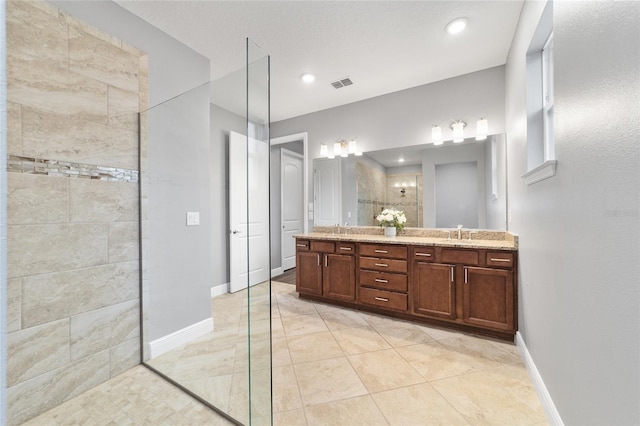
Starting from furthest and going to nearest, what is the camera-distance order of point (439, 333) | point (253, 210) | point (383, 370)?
point (439, 333) < point (383, 370) < point (253, 210)

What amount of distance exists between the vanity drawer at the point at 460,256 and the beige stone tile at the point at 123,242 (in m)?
2.72

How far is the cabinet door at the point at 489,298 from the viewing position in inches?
87.7

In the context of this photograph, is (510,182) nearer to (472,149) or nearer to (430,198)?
(472,149)

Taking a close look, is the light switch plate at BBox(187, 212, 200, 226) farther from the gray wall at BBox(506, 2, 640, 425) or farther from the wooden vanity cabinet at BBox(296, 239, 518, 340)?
the gray wall at BBox(506, 2, 640, 425)

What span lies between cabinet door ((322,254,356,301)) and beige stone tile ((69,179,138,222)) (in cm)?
208

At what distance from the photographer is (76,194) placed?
165 centimetres

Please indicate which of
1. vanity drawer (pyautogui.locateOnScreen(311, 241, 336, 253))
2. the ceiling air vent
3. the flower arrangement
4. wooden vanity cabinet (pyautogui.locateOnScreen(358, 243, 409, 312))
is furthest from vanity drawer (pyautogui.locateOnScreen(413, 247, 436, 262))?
the ceiling air vent

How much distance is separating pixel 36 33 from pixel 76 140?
2.00 feet

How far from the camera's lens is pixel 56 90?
5.13ft

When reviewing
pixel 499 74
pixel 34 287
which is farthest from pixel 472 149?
pixel 34 287

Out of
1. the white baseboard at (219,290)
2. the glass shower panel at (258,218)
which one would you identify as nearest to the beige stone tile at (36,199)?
the white baseboard at (219,290)

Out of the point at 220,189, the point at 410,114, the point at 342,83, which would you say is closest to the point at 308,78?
the point at 342,83

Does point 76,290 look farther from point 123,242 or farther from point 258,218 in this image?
point 258,218

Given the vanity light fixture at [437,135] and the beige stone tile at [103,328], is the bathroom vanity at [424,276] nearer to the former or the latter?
the vanity light fixture at [437,135]
